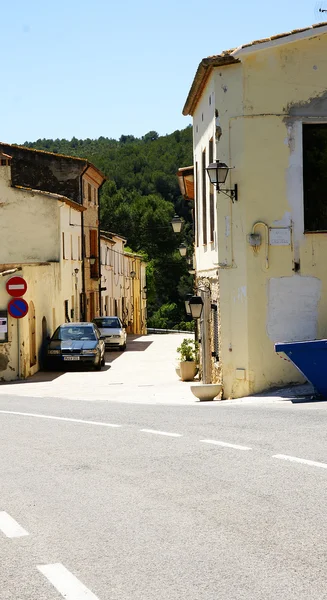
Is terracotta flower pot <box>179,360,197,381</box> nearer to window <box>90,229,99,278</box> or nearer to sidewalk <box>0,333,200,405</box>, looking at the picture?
sidewalk <box>0,333,200,405</box>

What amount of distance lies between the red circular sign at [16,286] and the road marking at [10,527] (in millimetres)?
17814

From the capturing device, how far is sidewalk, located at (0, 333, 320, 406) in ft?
52.9

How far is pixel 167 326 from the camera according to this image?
86.9 m

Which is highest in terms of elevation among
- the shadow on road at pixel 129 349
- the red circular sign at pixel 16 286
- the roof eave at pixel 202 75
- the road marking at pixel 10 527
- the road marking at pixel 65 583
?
the roof eave at pixel 202 75

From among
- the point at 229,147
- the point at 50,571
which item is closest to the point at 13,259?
the point at 229,147

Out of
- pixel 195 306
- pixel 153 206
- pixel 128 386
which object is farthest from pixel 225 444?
pixel 153 206

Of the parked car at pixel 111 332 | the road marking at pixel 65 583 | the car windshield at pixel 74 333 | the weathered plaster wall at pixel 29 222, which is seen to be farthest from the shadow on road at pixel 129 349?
the road marking at pixel 65 583

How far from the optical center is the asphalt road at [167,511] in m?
4.87

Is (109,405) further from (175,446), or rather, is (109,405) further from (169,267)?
(169,267)

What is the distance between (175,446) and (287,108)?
29.1 feet

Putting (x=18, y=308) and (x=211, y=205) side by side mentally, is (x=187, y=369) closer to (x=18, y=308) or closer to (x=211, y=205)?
(x=18, y=308)

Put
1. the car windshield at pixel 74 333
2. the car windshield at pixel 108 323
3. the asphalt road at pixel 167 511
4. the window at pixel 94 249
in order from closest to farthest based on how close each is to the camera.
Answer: the asphalt road at pixel 167 511
the car windshield at pixel 74 333
the car windshield at pixel 108 323
the window at pixel 94 249

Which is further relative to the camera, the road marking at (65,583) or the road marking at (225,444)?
the road marking at (225,444)

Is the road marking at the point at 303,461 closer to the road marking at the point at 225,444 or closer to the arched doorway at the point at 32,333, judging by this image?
the road marking at the point at 225,444
